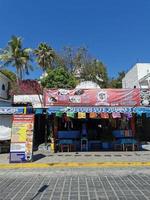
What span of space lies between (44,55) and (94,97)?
27997 mm

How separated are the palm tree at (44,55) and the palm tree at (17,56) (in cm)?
172

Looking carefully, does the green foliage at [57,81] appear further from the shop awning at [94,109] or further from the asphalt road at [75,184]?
the asphalt road at [75,184]

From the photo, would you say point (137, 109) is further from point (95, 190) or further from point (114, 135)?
point (95, 190)

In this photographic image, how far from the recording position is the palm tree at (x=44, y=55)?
1679 inches

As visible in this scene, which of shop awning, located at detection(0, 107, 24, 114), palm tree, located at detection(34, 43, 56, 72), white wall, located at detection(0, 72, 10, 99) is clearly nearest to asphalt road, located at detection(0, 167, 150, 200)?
shop awning, located at detection(0, 107, 24, 114)

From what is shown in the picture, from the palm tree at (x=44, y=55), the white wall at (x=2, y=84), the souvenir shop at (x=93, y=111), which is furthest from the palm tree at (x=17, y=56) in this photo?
the souvenir shop at (x=93, y=111)

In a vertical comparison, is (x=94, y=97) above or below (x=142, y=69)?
below

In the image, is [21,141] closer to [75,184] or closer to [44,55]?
[75,184]

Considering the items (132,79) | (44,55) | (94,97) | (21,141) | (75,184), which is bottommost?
(75,184)

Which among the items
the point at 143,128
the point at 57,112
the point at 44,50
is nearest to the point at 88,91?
the point at 57,112

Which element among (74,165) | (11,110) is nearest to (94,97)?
(11,110)

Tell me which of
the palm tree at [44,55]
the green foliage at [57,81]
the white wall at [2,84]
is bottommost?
the white wall at [2,84]

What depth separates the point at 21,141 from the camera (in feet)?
41.1

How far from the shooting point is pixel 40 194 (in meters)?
7.27
